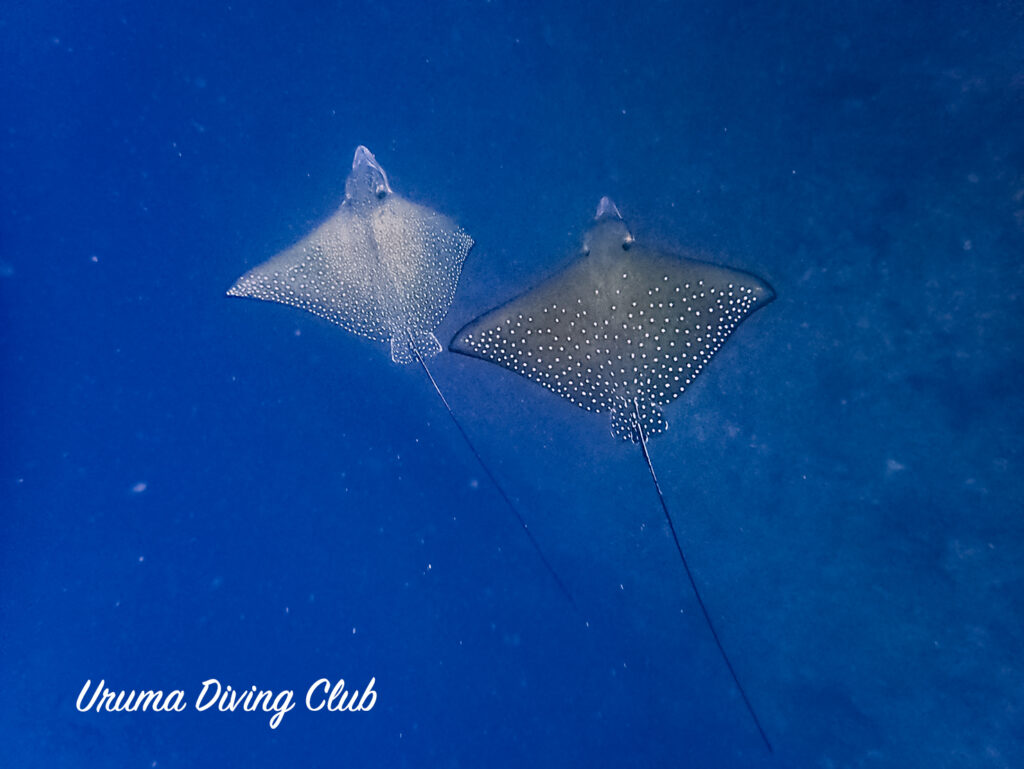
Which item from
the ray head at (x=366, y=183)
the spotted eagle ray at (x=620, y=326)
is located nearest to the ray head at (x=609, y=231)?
the spotted eagle ray at (x=620, y=326)

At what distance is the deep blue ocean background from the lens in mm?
1939

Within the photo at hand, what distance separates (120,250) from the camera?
7.37 feet

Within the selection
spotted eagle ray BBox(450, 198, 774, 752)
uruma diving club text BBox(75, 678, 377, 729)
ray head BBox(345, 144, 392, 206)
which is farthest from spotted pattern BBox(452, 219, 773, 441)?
uruma diving club text BBox(75, 678, 377, 729)

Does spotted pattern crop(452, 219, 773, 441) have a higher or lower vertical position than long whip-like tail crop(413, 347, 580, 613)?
higher

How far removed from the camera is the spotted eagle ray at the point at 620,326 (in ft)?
6.17

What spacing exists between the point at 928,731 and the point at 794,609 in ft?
2.04

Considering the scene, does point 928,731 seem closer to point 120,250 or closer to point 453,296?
point 453,296

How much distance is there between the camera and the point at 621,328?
74.7 inches

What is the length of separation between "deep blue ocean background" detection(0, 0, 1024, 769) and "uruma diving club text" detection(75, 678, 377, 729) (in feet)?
0.15

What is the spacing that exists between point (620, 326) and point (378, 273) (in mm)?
874

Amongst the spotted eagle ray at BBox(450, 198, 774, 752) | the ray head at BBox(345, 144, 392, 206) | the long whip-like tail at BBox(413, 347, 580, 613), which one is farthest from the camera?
the long whip-like tail at BBox(413, 347, 580, 613)

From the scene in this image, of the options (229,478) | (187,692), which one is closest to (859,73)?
(229,478)

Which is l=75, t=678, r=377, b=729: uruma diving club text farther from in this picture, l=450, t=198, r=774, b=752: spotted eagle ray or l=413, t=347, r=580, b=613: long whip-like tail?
l=450, t=198, r=774, b=752: spotted eagle ray

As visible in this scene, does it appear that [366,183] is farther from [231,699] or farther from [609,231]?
[231,699]
